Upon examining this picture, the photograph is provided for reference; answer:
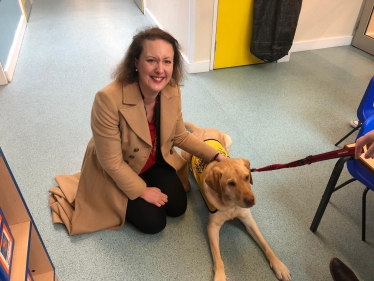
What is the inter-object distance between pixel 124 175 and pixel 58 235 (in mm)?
570

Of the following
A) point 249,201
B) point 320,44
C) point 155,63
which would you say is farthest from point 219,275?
point 320,44

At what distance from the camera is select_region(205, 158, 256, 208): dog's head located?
1456mm

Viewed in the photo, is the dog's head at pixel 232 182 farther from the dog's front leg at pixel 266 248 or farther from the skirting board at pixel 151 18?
the skirting board at pixel 151 18

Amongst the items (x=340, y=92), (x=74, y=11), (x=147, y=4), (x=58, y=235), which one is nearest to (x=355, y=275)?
(x=58, y=235)

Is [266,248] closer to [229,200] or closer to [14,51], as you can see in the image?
[229,200]

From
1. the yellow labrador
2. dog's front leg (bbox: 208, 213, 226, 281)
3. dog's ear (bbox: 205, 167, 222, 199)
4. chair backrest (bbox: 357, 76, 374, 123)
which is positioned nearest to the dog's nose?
the yellow labrador

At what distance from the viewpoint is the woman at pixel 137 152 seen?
4.40 ft

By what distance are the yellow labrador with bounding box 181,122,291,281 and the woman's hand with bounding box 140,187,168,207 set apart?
0.75 ft

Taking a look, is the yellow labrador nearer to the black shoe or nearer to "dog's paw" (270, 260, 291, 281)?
"dog's paw" (270, 260, 291, 281)

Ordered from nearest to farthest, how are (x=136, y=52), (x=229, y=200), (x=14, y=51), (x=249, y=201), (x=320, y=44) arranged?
(x=136, y=52) → (x=249, y=201) → (x=229, y=200) → (x=14, y=51) → (x=320, y=44)

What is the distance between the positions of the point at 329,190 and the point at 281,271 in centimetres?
47

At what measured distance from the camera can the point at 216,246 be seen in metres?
1.60

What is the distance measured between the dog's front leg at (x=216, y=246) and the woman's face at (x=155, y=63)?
778mm

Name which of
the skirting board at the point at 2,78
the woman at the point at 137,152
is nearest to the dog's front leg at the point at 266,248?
the woman at the point at 137,152
